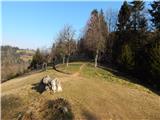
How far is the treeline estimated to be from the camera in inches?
2031

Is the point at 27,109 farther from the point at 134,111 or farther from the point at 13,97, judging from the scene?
the point at 134,111

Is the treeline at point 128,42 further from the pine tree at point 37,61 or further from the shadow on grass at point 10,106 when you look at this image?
the shadow on grass at point 10,106

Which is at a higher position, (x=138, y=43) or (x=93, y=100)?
(x=138, y=43)

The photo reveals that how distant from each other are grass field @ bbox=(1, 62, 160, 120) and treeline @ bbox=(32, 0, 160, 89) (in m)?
7.02

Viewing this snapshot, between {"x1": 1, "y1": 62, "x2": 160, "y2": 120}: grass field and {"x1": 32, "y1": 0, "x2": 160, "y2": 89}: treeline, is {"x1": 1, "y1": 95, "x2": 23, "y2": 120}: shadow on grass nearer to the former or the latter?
{"x1": 1, "y1": 62, "x2": 160, "y2": 120}: grass field

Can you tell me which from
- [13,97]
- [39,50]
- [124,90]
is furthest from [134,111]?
[39,50]

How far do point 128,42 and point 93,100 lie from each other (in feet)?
100

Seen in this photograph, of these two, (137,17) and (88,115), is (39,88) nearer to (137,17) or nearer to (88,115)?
(88,115)

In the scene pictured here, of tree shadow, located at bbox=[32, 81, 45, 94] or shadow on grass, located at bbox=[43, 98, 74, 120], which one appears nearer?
shadow on grass, located at bbox=[43, 98, 74, 120]

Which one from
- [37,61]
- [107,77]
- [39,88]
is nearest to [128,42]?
[107,77]

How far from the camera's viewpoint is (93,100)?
35188 mm

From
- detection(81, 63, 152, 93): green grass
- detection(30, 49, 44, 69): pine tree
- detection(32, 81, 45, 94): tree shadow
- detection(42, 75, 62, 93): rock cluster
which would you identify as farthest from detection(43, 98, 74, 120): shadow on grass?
detection(30, 49, 44, 69): pine tree

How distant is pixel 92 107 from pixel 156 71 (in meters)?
18.9

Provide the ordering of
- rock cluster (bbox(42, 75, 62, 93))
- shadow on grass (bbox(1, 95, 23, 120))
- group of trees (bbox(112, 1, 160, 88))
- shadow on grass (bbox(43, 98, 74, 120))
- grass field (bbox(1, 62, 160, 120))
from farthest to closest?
group of trees (bbox(112, 1, 160, 88)) < rock cluster (bbox(42, 75, 62, 93)) < shadow on grass (bbox(1, 95, 23, 120)) < grass field (bbox(1, 62, 160, 120)) < shadow on grass (bbox(43, 98, 74, 120))
